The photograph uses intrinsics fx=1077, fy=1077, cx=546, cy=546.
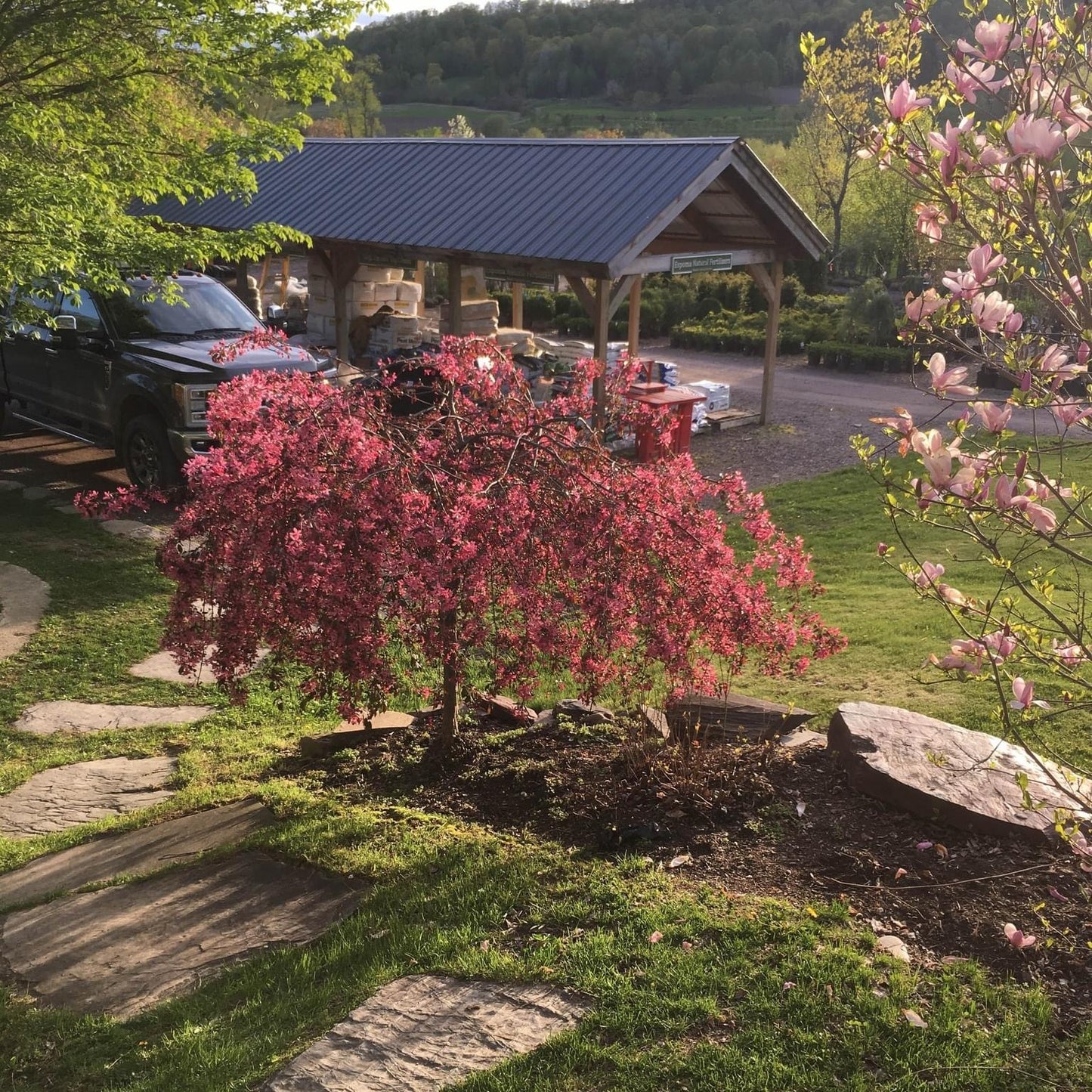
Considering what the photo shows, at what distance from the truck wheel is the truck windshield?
44.0 inches

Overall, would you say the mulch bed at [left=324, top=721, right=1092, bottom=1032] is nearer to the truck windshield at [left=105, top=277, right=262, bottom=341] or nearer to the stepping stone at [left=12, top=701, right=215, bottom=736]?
the stepping stone at [left=12, top=701, right=215, bottom=736]

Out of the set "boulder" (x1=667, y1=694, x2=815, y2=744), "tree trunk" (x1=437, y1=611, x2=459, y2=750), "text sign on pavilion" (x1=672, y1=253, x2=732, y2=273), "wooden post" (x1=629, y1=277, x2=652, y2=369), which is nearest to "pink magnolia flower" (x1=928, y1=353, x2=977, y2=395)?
"boulder" (x1=667, y1=694, x2=815, y2=744)

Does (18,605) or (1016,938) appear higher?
(1016,938)

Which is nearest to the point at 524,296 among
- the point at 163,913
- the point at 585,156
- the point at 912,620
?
the point at 585,156

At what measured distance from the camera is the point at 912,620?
28.7 ft

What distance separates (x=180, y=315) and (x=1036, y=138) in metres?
10.8

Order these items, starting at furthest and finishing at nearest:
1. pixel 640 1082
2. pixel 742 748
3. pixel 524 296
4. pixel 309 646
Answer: pixel 524 296, pixel 742 748, pixel 309 646, pixel 640 1082

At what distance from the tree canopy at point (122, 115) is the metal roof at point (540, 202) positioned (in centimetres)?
306

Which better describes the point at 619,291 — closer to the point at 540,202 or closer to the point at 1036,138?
the point at 540,202

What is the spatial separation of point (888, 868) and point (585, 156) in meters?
13.6

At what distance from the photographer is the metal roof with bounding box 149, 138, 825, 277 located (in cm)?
1405

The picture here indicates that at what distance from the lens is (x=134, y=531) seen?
10.9 metres

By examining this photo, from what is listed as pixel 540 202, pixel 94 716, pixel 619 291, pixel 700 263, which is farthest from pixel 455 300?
pixel 94 716

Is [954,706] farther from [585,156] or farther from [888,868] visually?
[585,156]
